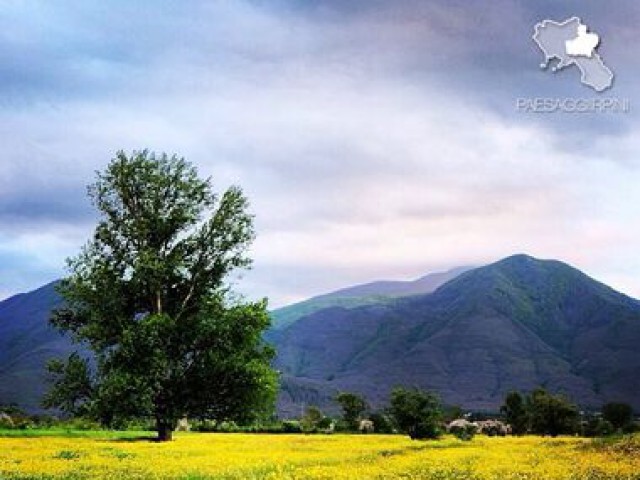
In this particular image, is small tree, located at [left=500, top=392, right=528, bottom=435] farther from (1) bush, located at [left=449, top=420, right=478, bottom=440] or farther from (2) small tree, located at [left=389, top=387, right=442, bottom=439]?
(2) small tree, located at [left=389, top=387, right=442, bottom=439]

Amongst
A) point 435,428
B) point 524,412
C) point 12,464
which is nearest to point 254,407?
point 435,428

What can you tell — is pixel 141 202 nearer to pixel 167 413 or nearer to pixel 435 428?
pixel 167 413

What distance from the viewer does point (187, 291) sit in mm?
57125

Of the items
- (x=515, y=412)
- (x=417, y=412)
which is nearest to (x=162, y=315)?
(x=417, y=412)

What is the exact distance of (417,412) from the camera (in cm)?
6069

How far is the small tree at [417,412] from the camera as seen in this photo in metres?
60.0

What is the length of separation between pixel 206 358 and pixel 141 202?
40.6 feet

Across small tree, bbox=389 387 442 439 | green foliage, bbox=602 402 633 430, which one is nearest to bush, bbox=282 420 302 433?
small tree, bbox=389 387 442 439

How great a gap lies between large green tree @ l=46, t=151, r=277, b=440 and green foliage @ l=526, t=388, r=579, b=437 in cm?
4055

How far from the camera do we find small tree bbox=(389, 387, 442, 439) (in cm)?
5997

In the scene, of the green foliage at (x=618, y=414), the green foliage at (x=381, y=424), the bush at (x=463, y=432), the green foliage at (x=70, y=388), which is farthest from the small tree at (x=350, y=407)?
the green foliage at (x=70, y=388)

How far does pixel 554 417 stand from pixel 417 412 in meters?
30.5

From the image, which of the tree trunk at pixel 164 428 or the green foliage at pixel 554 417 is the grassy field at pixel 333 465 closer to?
the tree trunk at pixel 164 428

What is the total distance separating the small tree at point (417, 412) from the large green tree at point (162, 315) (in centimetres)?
1076
